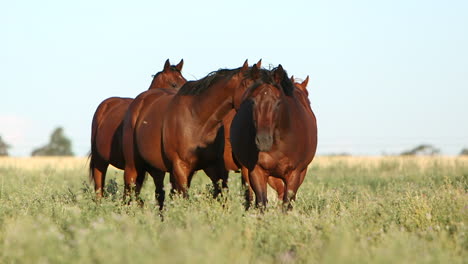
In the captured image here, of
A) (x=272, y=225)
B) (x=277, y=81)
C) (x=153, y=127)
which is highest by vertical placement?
(x=277, y=81)

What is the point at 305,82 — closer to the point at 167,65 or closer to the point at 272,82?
the point at 167,65

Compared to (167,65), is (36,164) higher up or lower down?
lower down

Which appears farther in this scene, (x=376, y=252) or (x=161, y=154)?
(x=161, y=154)

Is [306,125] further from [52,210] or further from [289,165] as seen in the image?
[52,210]

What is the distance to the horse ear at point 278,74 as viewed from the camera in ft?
26.9

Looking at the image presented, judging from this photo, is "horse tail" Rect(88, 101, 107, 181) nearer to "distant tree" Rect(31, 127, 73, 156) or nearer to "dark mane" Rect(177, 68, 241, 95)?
"dark mane" Rect(177, 68, 241, 95)

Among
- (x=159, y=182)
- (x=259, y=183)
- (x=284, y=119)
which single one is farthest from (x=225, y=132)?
(x=159, y=182)

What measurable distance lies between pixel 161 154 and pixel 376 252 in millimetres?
4980

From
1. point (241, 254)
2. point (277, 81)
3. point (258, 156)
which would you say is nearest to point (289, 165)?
point (258, 156)

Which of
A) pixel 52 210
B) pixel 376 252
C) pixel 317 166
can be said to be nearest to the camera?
pixel 376 252

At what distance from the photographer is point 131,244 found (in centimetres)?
500

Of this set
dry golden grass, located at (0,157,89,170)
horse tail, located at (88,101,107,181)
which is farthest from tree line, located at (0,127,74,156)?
horse tail, located at (88,101,107,181)

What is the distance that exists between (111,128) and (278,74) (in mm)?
3815

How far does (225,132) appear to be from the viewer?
31.0 feet
